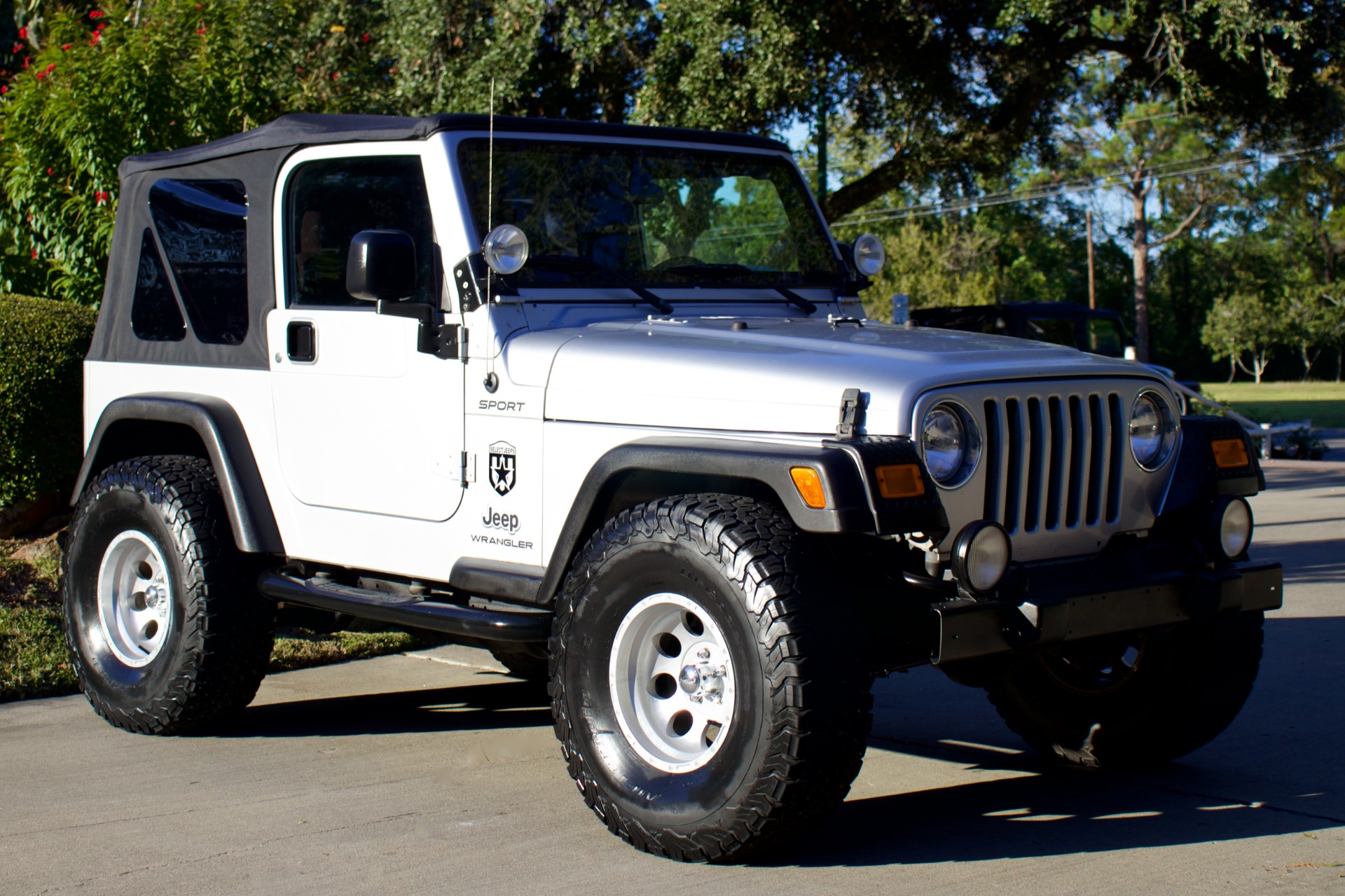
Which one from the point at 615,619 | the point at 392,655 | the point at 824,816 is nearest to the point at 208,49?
the point at 392,655

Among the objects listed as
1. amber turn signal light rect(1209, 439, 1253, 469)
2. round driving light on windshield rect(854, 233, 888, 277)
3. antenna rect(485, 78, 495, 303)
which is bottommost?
amber turn signal light rect(1209, 439, 1253, 469)

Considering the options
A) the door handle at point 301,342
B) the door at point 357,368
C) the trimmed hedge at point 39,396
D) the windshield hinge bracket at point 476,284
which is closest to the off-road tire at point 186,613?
the door at point 357,368

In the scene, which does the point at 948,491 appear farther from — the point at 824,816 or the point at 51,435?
the point at 51,435

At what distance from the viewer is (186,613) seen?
5312 millimetres

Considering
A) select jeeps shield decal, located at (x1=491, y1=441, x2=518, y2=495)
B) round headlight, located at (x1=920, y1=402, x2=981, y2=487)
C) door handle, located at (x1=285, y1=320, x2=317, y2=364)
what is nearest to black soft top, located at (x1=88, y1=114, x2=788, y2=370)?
door handle, located at (x1=285, y1=320, x2=317, y2=364)

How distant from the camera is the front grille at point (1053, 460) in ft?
13.2

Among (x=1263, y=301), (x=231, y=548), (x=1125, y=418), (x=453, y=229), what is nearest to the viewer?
(x=1125, y=418)

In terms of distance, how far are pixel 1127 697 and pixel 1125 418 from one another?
44.7 inches

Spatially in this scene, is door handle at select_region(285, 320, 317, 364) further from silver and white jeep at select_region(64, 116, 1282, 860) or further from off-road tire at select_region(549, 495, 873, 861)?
off-road tire at select_region(549, 495, 873, 861)

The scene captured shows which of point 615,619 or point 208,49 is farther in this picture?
point 208,49

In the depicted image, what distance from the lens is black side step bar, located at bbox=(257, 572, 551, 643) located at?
14.4ft

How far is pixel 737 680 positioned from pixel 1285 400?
4323 centimetres

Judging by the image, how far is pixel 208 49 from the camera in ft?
32.5

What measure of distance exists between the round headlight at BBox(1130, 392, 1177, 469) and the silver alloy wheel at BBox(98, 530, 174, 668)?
12.1ft
